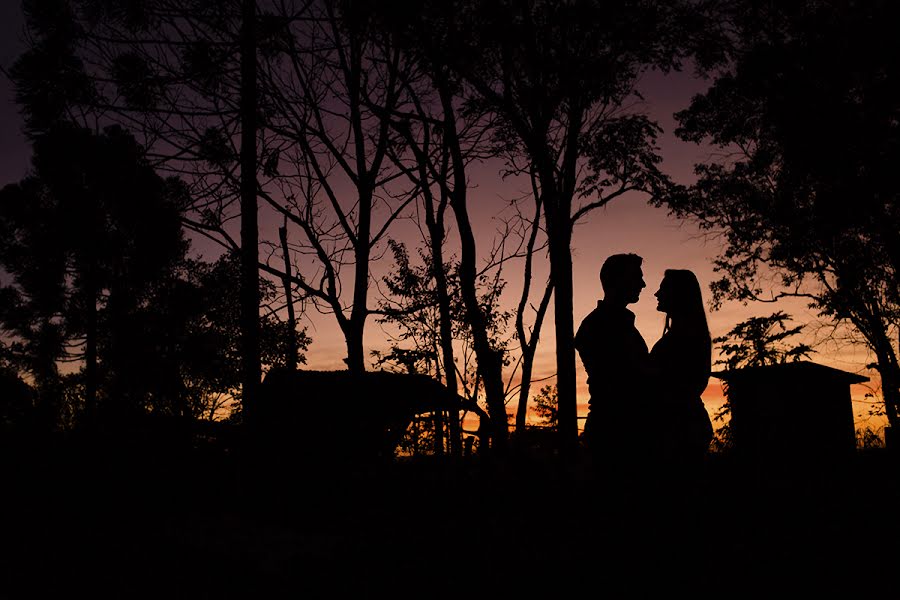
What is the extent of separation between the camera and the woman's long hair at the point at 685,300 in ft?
11.3

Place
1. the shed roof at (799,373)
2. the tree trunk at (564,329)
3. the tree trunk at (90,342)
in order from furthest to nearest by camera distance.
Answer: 1. the tree trunk at (90,342)
2. the shed roof at (799,373)
3. the tree trunk at (564,329)

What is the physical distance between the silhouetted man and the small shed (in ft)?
49.9

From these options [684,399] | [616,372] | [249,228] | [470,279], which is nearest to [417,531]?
[616,372]

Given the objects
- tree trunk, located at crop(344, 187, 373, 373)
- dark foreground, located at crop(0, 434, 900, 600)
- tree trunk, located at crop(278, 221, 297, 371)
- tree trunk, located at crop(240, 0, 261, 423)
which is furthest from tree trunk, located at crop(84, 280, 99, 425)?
tree trunk, located at crop(240, 0, 261, 423)

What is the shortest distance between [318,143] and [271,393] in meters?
10.8

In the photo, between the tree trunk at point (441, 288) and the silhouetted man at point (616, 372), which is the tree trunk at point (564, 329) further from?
the silhouetted man at point (616, 372)

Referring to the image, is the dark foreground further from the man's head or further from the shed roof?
the shed roof

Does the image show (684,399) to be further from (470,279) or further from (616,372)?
(470,279)

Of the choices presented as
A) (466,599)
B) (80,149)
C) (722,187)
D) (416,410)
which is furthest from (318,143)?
(466,599)

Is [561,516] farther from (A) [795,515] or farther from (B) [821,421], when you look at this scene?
(B) [821,421]

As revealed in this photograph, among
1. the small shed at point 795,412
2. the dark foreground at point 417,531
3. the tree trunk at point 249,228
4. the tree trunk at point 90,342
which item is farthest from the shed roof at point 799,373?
the tree trunk at point 90,342

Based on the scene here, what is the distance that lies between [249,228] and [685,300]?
26.1ft

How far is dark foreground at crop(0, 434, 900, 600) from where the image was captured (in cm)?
405

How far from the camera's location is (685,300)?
3508 mm
